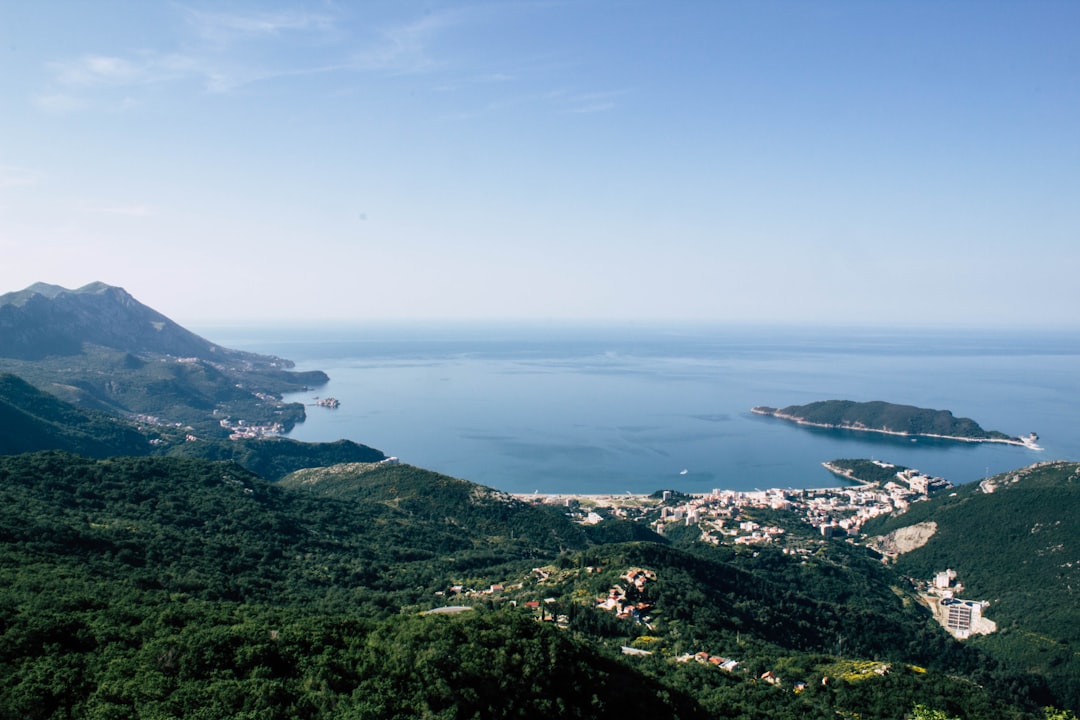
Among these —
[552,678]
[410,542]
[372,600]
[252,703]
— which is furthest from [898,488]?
[252,703]

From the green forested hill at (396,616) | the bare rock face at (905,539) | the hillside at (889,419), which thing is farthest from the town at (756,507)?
the hillside at (889,419)

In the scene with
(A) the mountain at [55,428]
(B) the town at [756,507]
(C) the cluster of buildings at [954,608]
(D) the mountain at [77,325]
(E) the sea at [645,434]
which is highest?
(D) the mountain at [77,325]

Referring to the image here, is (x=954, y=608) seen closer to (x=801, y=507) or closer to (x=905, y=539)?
(x=905, y=539)

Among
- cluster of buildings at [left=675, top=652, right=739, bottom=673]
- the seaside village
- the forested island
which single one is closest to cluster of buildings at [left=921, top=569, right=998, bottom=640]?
the seaside village

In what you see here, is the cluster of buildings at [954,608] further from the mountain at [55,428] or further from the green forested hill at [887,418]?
the mountain at [55,428]

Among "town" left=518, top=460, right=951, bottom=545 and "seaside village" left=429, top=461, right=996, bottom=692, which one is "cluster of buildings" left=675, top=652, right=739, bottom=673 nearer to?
"seaside village" left=429, top=461, right=996, bottom=692

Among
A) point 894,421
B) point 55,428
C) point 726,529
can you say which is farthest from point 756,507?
point 55,428

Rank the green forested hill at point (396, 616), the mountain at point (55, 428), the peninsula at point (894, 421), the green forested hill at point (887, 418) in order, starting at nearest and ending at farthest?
1. the green forested hill at point (396, 616)
2. the mountain at point (55, 428)
3. the peninsula at point (894, 421)
4. the green forested hill at point (887, 418)
